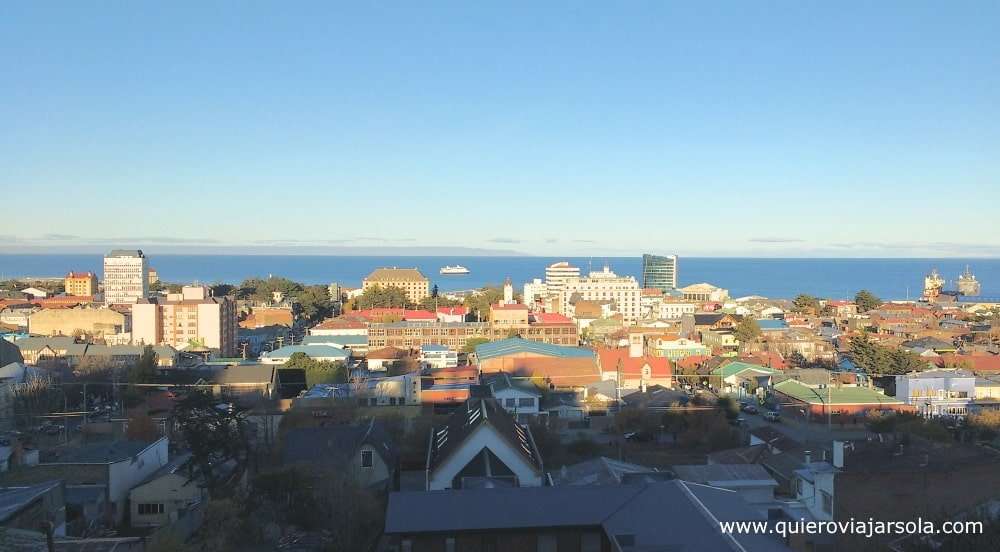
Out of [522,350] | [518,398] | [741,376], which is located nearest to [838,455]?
[518,398]

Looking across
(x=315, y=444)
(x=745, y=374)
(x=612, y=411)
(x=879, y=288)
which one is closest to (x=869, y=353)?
(x=745, y=374)

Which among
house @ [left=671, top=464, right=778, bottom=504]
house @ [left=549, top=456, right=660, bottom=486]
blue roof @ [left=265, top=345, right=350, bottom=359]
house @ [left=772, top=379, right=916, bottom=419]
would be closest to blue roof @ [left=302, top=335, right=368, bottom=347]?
blue roof @ [left=265, top=345, right=350, bottom=359]

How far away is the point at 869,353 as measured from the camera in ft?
62.6

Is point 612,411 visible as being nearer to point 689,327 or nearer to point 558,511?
point 558,511

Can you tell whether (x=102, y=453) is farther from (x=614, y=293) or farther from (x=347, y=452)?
(x=614, y=293)

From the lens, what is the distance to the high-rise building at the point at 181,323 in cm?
2672

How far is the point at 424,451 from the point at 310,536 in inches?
144

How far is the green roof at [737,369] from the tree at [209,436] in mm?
12892

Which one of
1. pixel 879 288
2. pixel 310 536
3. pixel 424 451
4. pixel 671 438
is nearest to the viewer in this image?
pixel 310 536

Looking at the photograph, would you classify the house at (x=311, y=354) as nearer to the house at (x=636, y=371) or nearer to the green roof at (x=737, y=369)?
the house at (x=636, y=371)

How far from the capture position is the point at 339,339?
2658 cm

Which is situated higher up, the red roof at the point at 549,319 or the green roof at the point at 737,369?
the red roof at the point at 549,319

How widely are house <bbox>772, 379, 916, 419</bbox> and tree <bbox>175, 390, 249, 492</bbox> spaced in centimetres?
1022

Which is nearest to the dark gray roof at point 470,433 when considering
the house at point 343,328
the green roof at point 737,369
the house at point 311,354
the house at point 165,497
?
the house at point 165,497
